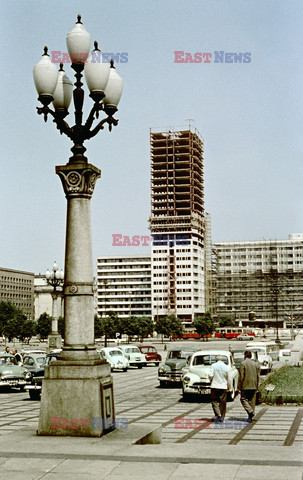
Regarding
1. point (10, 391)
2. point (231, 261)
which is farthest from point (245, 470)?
point (231, 261)

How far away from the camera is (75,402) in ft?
30.9

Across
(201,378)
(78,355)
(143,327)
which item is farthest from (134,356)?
(143,327)

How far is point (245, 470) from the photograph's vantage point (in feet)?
23.3

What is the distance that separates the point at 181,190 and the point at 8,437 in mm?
164310

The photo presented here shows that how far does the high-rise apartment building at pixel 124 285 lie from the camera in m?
182

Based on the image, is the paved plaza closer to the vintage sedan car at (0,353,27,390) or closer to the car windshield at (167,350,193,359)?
the vintage sedan car at (0,353,27,390)

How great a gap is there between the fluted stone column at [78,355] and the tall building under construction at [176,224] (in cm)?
15162

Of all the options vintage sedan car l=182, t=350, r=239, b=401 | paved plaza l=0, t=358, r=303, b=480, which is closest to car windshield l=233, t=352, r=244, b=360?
vintage sedan car l=182, t=350, r=239, b=401

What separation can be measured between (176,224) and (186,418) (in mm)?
152357

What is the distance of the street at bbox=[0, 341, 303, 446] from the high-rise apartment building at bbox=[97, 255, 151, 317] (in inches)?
6188

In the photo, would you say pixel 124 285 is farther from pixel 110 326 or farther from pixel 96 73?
pixel 96 73

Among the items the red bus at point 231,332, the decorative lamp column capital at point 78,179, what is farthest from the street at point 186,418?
the red bus at point 231,332

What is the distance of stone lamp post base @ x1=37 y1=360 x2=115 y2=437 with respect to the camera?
365 inches

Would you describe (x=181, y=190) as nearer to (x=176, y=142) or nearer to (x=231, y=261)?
(x=176, y=142)
